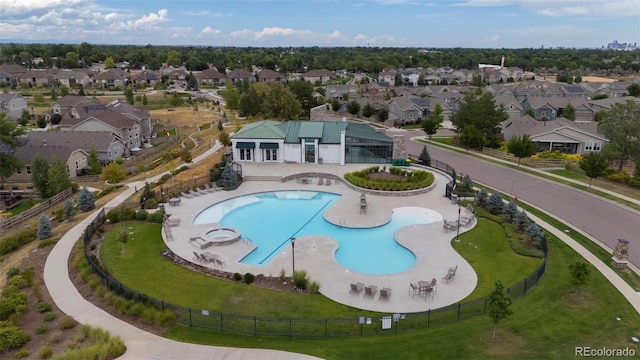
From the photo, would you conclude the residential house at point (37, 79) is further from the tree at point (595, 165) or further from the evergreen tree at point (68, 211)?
the tree at point (595, 165)

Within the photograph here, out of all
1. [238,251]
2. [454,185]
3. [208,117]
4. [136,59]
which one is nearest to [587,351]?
[238,251]

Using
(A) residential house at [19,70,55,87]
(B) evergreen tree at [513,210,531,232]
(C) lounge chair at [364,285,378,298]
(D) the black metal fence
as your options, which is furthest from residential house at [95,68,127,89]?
(C) lounge chair at [364,285,378,298]

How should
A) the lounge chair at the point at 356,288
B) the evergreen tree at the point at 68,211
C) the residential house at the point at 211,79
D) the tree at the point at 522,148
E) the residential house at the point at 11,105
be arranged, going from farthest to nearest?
1. the residential house at the point at 211,79
2. the residential house at the point at 11,105
3. the tree at the point at 522,148
4. the evergreen tree at the point at 68,211
5. the lounge chair at the point at 356,288

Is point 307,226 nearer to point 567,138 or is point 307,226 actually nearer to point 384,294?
point 384,294

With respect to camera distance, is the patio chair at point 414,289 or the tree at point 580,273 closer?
the tree at point 580,273

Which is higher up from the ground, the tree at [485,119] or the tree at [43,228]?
the tree at [485,119]

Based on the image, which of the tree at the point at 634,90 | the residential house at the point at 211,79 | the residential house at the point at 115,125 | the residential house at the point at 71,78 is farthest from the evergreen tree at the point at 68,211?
the residential house at the point at 211,79

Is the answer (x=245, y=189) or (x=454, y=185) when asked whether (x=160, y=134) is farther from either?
(x=454, y=185)
